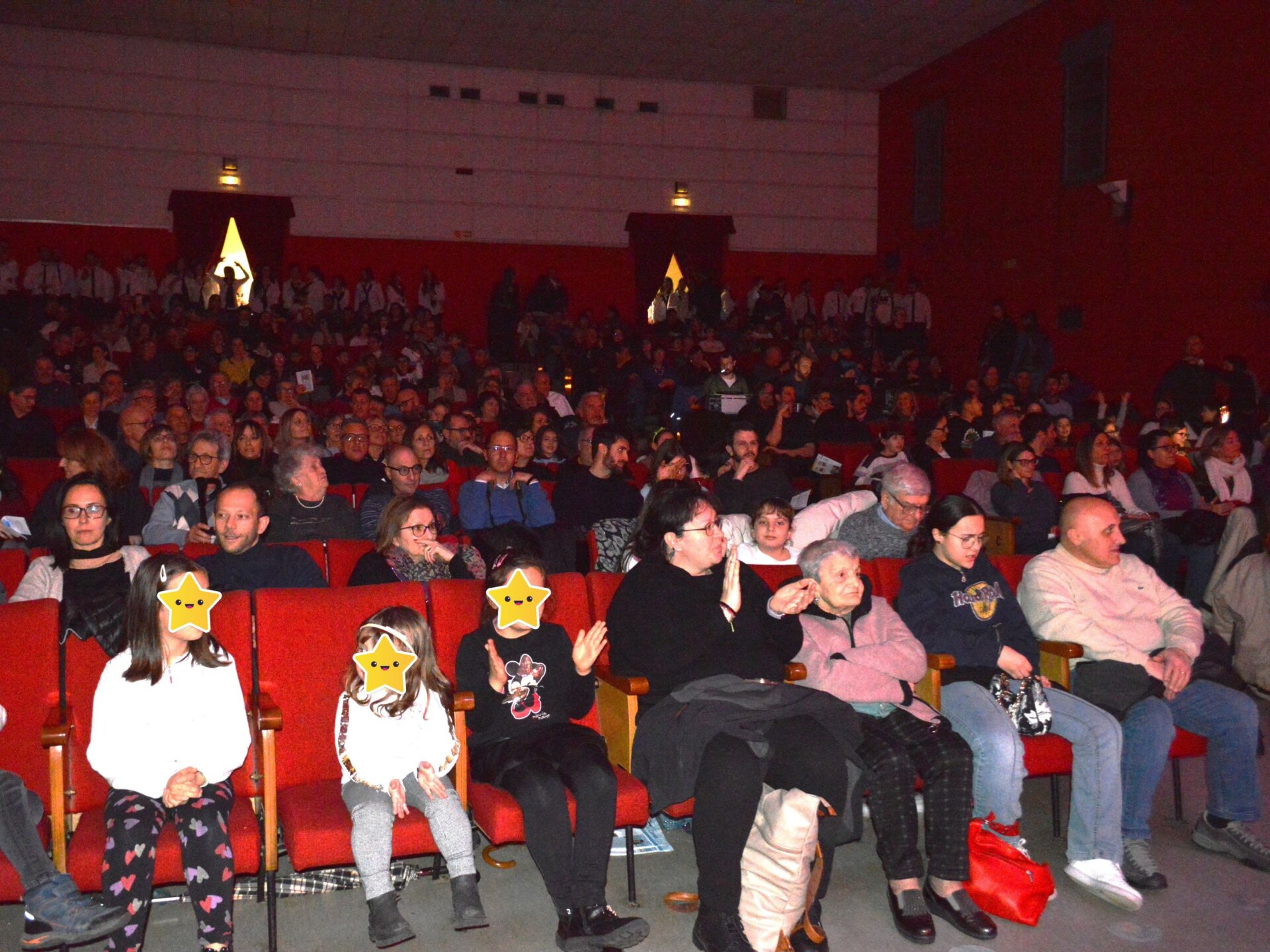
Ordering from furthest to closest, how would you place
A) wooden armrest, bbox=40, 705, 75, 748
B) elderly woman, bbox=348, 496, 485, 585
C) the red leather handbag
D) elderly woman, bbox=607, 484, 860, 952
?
elderly woman, bbox=348, 496, 485, 585 < the red leather handbag < elderly woman, bbox=607, 484, 860, 952 < wooden armrest, bbox=40, 705, 75, 748

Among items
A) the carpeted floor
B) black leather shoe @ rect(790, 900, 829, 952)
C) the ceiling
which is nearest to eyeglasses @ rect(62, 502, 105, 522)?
the carpeted floor

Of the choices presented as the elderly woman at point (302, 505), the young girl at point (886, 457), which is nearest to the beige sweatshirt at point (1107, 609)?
the elderly woman at point (302, 505)

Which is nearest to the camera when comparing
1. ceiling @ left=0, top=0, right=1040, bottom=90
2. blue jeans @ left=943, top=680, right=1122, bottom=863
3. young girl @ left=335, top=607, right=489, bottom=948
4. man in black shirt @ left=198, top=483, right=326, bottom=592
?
young girl @ left=335, top=607, right=489, bottom=948

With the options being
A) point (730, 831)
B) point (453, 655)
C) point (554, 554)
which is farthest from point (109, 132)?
point (730, 831)

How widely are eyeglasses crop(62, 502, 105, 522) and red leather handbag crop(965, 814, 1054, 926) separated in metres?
2.81

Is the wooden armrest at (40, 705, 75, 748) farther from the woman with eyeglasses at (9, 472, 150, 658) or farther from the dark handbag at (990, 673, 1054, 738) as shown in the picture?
the dark handbag at (990, 673, 1054, 738)

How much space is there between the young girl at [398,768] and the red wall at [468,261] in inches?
502

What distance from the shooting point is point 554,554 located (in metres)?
5.18

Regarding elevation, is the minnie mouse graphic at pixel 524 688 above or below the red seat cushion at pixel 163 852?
above

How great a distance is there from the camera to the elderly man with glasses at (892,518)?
4.34 m

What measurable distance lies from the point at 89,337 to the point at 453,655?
9147 millimetres

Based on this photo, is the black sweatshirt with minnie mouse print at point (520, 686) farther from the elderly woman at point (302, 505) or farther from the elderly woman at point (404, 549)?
the elderly woman at point (302, 505)

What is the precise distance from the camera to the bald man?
3.53m

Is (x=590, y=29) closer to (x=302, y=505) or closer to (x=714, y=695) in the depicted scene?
(x=302, y=505)
